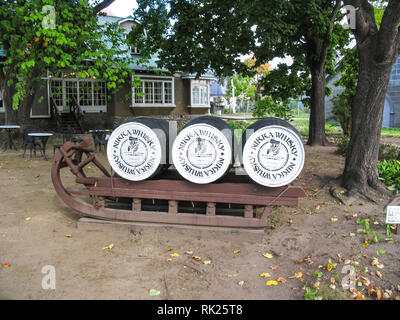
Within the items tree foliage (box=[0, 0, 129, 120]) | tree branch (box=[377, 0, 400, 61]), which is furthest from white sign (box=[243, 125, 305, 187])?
tree foliage (box=[0, 0, 129, 120])

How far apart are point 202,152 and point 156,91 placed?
798 inches

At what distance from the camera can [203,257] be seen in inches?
179

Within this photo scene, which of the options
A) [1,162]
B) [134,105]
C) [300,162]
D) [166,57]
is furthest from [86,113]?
[300,162]

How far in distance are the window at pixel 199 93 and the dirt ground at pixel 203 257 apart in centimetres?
2014

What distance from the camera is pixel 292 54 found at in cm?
1321

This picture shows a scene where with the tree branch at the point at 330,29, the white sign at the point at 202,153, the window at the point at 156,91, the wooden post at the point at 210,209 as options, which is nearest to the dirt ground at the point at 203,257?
the wooden post at the point at 210,209

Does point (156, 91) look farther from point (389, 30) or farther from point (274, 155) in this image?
point (274, 155)

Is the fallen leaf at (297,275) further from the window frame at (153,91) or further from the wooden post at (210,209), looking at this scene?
the window frame at (153,91)

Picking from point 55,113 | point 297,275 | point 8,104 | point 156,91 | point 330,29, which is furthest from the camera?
point 156,91

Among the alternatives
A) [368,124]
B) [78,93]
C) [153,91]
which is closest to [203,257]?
[368,124]

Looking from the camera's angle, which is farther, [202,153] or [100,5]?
[100,5]

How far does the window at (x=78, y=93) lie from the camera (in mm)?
20203

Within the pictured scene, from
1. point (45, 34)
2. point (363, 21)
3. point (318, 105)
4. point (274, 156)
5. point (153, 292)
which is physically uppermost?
point (45, 34)

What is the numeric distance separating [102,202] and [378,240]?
3.91 meters
